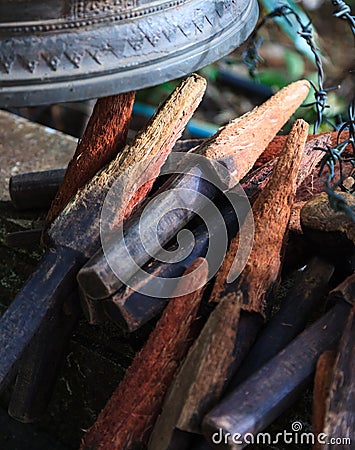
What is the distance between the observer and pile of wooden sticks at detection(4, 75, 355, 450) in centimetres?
84

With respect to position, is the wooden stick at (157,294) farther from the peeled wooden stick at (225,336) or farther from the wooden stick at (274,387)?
the wooden stick at (274,387)

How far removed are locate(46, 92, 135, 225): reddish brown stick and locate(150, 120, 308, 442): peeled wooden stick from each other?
27 cm

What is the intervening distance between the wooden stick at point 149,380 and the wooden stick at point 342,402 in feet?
0.69

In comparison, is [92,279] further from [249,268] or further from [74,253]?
[249,268]

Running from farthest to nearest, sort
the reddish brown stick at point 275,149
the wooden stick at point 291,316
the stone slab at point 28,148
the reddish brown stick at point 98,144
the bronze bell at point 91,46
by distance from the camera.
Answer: the stone slab at point 28,148
the reddish brown stick at point 275,149
the reddish brown stick at point 98,144
the wooden stick at point 291,316
the bronze bell at point 91,46

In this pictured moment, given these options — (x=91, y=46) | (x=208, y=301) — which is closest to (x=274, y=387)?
(x=208, y=301)

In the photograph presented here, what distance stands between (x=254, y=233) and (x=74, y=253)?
Result: 0.85 ft

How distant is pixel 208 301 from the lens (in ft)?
3.11

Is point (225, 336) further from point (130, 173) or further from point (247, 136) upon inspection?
point (247, 136)

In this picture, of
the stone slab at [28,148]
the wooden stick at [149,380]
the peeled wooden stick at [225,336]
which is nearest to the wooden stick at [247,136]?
the peeled wooden stick at [225,336]

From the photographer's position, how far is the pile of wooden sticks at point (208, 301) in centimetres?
84

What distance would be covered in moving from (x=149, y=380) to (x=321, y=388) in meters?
0.23

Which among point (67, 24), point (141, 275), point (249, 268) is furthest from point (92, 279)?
point (67, 24)

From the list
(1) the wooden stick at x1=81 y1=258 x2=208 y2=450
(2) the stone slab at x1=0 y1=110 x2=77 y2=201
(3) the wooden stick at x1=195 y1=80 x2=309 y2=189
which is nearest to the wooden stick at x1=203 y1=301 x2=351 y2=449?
(1) the wooden stick at x1=81 y1=258 x2=208 y2=450
